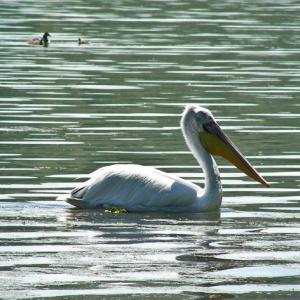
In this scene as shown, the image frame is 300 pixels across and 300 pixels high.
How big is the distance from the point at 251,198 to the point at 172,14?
94.3ft

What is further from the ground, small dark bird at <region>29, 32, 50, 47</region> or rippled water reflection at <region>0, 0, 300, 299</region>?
A: rippled water reflection at <region>0, 0, 300, 299</region>

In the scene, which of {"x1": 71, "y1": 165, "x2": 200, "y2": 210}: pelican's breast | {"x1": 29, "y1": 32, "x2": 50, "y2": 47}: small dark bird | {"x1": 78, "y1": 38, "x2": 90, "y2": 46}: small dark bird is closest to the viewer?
{"x1": 71, "y1": 165, "x2": 200, "y2": 210}: pelican's breast

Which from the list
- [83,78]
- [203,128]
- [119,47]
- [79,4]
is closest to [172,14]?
[79,4]

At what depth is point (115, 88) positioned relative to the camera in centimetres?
2120

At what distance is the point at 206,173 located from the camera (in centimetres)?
1180

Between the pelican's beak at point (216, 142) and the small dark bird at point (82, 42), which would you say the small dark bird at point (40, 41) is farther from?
the pelican's beak at point (216, 142)

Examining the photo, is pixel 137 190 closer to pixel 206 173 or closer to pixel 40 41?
pixel 206 173

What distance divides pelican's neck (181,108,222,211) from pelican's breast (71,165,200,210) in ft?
0.34

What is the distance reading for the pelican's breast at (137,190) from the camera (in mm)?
11289

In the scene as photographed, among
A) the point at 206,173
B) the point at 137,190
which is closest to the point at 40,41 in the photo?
the point at 206,173

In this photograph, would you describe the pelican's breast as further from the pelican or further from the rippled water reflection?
the rippled water reflection

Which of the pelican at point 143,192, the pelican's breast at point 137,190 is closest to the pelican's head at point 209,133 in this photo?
the pelican at point 143,192

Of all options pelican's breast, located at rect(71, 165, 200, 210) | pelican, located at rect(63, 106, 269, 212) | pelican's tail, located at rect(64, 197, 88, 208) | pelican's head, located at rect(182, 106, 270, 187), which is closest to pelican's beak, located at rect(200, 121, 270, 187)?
pelican's head, located at rect(182, 106, 270, 187)

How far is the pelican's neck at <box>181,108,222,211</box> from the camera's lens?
1148 centimetres
